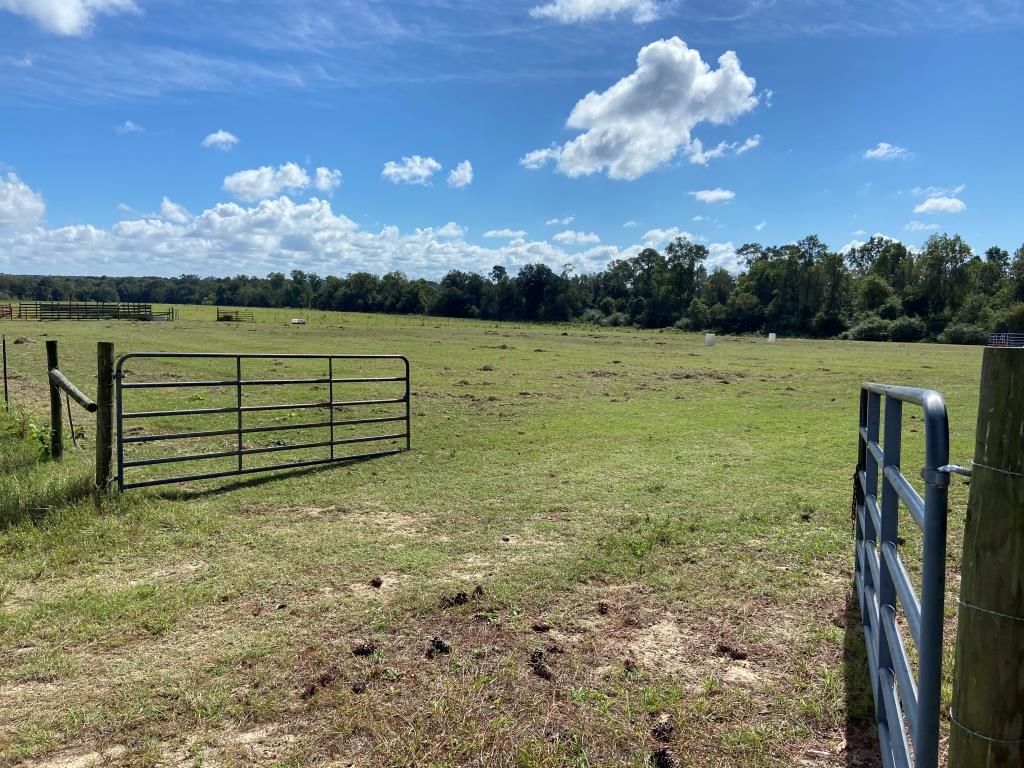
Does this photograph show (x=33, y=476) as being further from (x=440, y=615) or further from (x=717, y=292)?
(x=717, y=292)

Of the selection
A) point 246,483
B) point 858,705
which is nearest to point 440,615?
point 858,705

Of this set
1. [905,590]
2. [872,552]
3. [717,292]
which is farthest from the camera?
[717,292]

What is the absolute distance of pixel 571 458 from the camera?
30.2 ft

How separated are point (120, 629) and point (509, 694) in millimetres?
2539

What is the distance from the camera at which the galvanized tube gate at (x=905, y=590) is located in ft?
4.93

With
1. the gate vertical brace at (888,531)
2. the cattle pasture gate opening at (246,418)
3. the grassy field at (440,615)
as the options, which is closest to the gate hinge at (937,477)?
the gate vertical brace at (888,531)

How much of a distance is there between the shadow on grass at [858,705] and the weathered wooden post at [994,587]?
166 centimetres

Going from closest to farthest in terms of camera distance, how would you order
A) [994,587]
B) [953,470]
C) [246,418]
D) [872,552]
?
1. [994,587]
2. [953,470]
3. [872,552]
4. [246,418]

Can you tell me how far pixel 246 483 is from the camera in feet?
24.8

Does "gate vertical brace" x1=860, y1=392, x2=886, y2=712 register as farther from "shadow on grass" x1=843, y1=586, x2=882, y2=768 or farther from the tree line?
the tree line

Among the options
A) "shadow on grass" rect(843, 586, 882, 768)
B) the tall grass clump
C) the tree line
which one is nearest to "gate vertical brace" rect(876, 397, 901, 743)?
"shadow on grass" rect(843, 586, 882, 768)

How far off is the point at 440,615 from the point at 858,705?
241cm

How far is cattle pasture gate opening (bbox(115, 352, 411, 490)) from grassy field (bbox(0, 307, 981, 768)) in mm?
547

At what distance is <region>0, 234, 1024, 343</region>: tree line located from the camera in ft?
250
